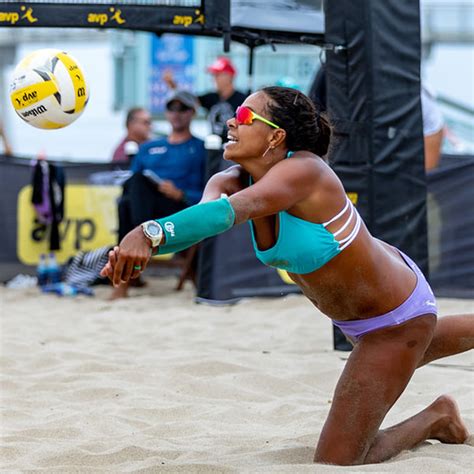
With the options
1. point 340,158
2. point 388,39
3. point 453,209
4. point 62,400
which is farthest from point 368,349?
point 453,209

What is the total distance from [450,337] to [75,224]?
20.3ft

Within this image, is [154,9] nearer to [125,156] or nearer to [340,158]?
[340,158]

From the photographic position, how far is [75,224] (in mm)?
9445

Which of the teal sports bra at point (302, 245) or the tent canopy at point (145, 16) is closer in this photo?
the teal sports bra at point (302, 245)

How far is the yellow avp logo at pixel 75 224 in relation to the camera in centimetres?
931

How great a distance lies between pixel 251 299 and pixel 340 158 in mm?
2600

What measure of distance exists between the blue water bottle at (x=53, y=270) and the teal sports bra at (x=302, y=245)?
19.2ft

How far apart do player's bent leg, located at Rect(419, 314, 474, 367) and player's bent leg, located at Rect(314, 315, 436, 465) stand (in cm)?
23

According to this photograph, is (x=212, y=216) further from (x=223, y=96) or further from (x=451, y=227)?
(x=223, y=96)

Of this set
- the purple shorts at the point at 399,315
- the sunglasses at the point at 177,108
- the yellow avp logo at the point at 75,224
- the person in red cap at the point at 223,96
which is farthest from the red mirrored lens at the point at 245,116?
the yellow avp logo at the point at 75,224

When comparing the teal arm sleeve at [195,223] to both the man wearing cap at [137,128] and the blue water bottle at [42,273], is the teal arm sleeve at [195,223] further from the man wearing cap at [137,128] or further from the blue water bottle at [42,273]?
the man wearing cap at [137,128]

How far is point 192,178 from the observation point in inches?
337

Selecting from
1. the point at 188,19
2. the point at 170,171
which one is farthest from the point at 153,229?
the point at 170,171

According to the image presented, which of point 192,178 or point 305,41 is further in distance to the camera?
point 192,178
